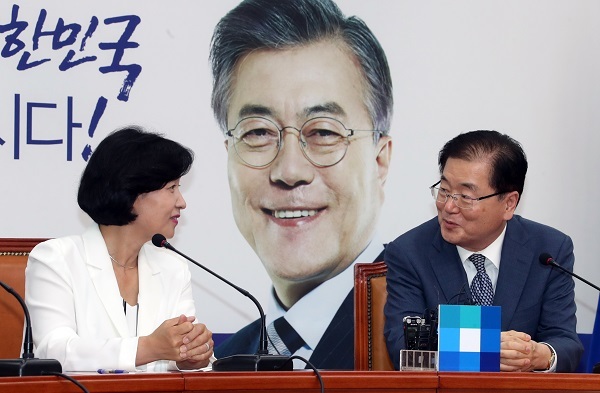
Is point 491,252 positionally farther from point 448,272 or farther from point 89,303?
point 89,303

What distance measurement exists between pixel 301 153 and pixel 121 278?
0.94 metres

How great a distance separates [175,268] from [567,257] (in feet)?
4.16

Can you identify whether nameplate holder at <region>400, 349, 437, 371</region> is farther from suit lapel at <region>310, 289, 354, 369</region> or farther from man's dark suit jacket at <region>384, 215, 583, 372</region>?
suit lapel at <region>310, 289, 354, 369</region>

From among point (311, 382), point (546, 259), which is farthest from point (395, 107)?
point (311, 382)

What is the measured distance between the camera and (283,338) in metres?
3.71

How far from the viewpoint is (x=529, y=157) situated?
4027 mm

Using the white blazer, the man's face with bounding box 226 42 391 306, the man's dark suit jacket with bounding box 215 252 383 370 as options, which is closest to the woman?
the white blazer

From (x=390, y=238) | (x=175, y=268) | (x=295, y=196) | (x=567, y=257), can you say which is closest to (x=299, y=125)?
(x=295, y=196)

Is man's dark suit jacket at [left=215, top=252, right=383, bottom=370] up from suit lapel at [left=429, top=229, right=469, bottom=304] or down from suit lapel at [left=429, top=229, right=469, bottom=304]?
down

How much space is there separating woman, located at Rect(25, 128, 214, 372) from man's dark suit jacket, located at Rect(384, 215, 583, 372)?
670mm

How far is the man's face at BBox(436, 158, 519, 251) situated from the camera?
312cm

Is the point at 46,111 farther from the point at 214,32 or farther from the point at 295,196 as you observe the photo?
the point at 295,196

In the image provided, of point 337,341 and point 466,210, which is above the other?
point 466,210

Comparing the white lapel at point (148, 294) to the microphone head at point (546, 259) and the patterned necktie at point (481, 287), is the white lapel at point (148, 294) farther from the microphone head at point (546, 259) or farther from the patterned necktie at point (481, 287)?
the microphone head at point (546, 259)
